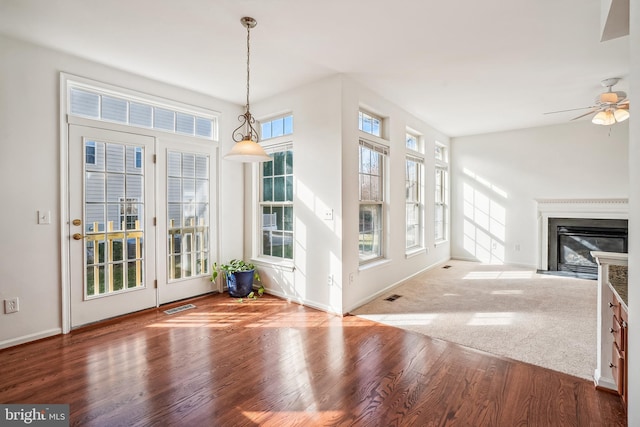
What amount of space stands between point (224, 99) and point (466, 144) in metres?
5.22

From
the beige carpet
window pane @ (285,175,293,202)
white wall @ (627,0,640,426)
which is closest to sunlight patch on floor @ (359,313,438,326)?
the beige carpet

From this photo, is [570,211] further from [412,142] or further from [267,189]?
[267,189]

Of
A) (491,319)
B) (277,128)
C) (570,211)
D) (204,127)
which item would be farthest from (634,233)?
(570,211)

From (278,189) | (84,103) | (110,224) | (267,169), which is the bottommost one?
(110,224)

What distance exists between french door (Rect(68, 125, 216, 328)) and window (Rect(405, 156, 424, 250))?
3202 millimetres

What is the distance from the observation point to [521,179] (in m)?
6.21

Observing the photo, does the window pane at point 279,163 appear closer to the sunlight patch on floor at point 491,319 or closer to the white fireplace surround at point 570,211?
the sunlight patch on floor at point 491,319

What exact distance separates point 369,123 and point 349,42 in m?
1.53

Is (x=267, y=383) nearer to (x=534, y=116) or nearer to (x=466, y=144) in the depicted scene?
(x=534, y=116)

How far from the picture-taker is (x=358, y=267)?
3908 millimetres

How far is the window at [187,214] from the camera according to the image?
396cm

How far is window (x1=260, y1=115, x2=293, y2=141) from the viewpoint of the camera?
4.25 metres

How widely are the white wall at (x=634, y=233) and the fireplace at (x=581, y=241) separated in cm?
517

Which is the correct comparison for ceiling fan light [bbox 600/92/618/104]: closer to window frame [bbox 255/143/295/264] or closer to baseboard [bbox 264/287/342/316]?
window frame [bbox 255/143/295/264]
